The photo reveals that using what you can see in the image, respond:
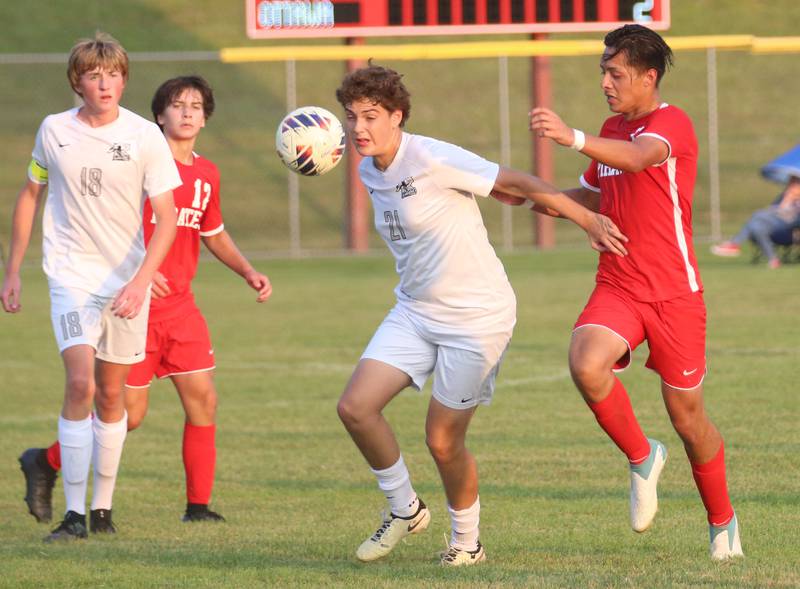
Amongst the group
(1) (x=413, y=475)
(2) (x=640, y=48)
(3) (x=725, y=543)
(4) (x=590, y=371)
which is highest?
(2) (x=640, y=48)

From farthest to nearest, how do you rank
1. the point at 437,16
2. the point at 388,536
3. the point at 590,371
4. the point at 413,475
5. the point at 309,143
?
the point at 437,16 → the point at 413,475 → the point at 309,143 → the point at 388,536 → the point at 590,371

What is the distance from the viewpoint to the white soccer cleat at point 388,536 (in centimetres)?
571

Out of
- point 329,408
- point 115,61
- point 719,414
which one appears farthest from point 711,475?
point 329,408

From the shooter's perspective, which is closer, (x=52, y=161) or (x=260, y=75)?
(x=52, y=161)

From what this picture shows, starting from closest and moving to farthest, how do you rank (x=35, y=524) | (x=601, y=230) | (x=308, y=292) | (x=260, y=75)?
(x=601, y=230)
(x=35, y=524)
(x=308, y=292)
(x=260, y=75)

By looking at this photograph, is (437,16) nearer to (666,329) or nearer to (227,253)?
(227,253)

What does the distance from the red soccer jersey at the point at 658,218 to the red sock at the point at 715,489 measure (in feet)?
2.09

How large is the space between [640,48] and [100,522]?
3071mm

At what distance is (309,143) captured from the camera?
6219 millimetres

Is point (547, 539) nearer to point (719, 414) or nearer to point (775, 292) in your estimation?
point (719, 414)

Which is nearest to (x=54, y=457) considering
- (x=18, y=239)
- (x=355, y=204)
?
(x=18, y=239)

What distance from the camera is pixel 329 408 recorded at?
10117 mm

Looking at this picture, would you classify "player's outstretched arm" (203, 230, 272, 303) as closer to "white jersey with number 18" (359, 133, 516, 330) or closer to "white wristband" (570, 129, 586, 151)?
"white jersey with number 18" (359, 133, 516, 330)

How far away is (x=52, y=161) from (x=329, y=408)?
415 cm
